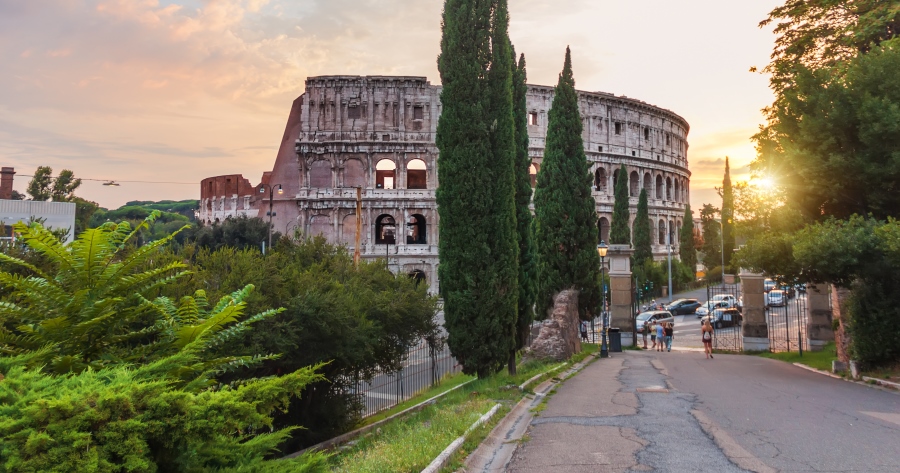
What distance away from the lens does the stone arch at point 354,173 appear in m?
45.2

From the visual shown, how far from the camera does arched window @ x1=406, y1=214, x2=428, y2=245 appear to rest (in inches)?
1837

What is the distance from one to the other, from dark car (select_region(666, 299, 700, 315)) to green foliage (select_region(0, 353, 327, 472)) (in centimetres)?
4382

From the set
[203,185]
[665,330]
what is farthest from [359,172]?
[665,330]

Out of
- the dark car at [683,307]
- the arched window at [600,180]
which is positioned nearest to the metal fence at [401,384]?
the dark car at [683,307]

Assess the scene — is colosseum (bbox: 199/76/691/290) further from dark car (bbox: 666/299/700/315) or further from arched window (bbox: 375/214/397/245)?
dark car (bbox: 666/299/700/315)

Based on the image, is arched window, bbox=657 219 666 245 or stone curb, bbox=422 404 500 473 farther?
arched window, bbox=657 219 666 245

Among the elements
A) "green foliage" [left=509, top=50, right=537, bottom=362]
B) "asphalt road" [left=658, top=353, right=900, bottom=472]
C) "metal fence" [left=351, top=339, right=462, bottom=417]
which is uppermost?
"green foliage" [left=509, top=50, right=537, bottom=362]

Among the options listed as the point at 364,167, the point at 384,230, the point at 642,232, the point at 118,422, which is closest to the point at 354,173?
the point at 364,167

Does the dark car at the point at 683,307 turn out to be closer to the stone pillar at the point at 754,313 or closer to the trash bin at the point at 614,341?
the stone pillar at the point at 754,313

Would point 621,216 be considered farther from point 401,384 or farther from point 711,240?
point 401,384

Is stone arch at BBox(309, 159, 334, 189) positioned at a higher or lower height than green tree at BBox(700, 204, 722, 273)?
higher

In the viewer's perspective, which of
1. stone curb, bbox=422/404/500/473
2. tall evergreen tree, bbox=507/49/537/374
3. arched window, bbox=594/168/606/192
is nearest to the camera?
stone curb, bbox=422/404/500/473

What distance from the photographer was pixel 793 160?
49.1 ft

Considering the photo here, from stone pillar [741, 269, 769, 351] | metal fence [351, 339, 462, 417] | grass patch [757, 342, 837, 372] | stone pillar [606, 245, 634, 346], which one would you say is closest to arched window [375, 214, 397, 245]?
stone pillar [606, 245, 634, 346]
